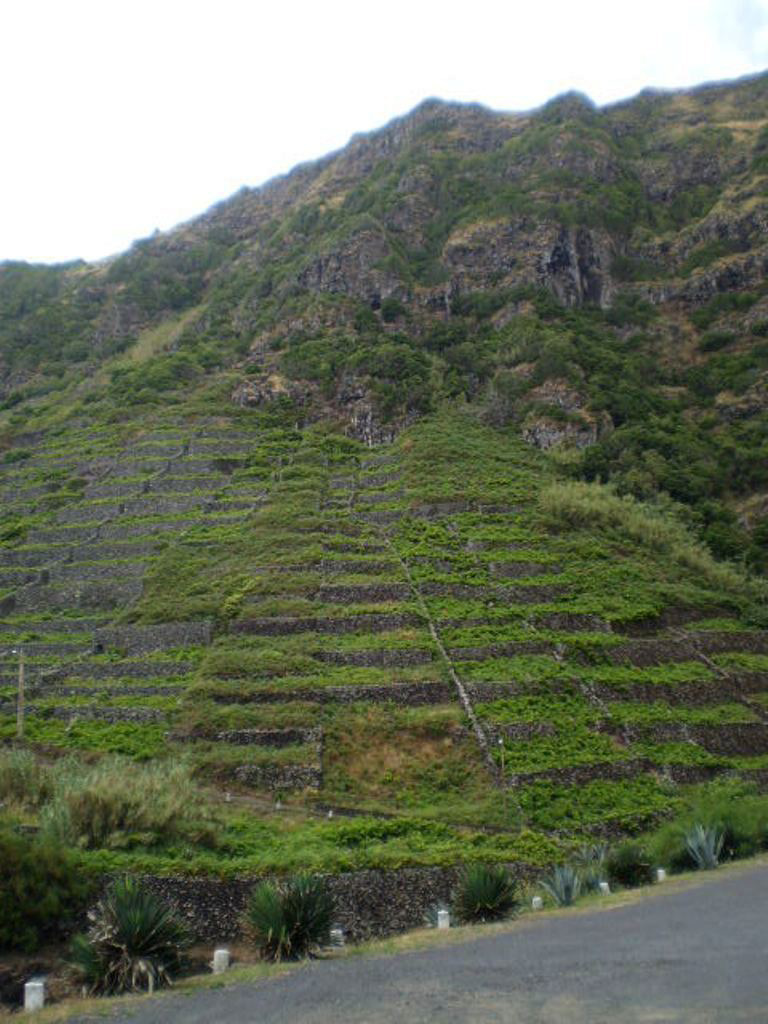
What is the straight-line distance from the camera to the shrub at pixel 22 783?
23734mm

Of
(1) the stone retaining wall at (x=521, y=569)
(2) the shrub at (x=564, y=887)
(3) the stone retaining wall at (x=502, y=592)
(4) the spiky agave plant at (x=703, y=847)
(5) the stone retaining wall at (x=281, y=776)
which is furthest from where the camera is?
(1) the stone retaining wall at (x=521, y=569)

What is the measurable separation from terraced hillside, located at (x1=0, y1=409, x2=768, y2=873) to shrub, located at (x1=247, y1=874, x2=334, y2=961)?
17.1 feet

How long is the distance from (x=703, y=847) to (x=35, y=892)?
49.2 ft

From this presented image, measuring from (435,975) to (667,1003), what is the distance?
378 centimetres

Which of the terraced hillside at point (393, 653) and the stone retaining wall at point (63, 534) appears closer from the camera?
the terraced hillside at point (393, 653)

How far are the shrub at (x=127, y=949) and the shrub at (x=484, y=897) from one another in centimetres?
617

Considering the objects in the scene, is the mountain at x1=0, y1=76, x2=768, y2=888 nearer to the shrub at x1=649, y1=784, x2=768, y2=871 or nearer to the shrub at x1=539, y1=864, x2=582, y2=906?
the shrub at x1=649, y1=784, x2=768, y2=871

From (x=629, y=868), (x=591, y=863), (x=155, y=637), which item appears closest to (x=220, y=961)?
(x=629, y=868)

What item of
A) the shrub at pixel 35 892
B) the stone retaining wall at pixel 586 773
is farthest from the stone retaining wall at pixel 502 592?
the shrub at pixel 35 892

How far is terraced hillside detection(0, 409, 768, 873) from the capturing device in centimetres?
2775

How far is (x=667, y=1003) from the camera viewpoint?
10.1 meters

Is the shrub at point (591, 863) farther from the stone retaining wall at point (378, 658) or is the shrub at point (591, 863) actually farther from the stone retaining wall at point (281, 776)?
the stone retaining wall at point (378, 658)

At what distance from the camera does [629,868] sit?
21.0m

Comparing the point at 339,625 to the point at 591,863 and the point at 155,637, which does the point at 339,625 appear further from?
the point at 591,863
